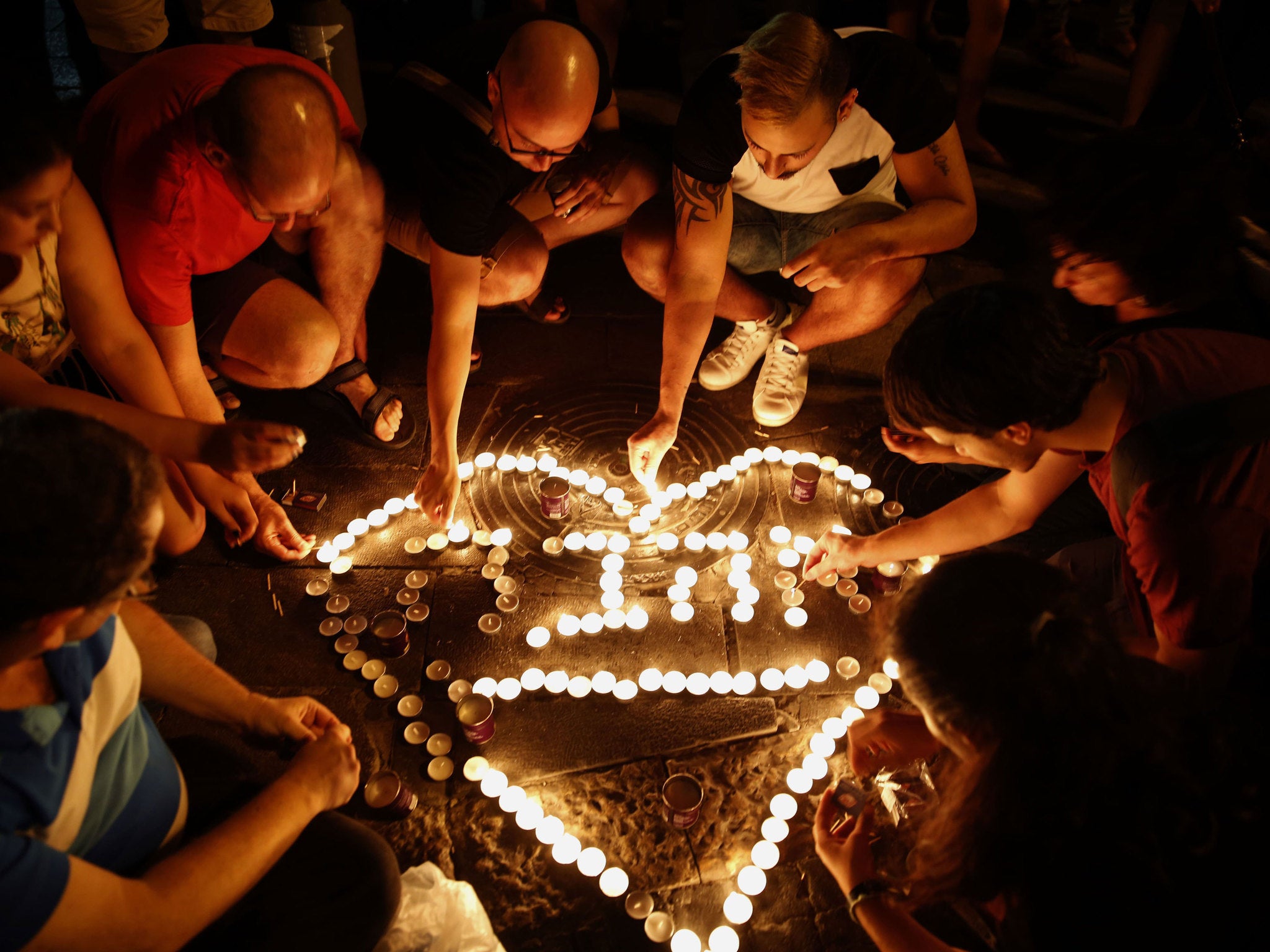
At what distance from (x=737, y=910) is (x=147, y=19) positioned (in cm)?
432

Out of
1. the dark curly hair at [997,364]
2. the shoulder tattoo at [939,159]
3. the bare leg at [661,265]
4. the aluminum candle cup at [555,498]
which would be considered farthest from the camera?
the bare leg at [661,265]

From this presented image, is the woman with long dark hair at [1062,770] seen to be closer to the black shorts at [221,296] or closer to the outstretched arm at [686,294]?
the outstretched arm at [686,294]

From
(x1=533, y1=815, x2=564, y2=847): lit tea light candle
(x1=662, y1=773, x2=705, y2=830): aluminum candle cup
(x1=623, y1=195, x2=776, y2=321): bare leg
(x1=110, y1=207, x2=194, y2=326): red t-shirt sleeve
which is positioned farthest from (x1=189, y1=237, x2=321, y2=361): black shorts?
(x1=662, y1=773, x2=705, y2=830): aluminum candle cup

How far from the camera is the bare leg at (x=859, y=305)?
3.43m

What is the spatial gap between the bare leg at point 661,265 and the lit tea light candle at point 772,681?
1.79 metres

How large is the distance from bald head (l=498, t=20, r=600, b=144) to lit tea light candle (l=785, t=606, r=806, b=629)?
181 cm

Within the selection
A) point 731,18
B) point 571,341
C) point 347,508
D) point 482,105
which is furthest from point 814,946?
point 731,18

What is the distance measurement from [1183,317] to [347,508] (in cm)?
292

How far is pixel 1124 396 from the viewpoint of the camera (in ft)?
6.48

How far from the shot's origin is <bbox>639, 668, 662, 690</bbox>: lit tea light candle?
256 cm

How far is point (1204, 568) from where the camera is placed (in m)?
1.75

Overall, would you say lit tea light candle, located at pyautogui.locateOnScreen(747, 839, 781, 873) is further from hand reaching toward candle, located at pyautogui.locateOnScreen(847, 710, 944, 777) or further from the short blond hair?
the short blond hair

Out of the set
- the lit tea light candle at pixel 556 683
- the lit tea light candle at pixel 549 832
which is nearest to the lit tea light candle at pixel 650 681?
the lit tea light candle at pixel 556 683

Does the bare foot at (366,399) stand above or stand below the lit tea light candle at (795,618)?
Result: above
